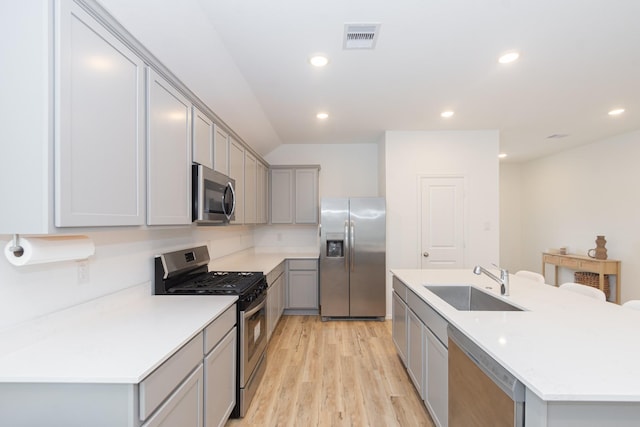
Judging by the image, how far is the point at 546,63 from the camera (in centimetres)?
245

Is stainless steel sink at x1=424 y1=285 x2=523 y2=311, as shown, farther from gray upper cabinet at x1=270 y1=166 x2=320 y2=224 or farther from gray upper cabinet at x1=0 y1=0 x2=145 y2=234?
gray upper cabinet at x1=270 y1=166 x2=320 y2=224

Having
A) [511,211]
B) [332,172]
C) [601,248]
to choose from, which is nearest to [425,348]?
[332,172]

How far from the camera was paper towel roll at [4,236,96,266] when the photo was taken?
1.20 meters

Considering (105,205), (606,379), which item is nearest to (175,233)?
(105,205)

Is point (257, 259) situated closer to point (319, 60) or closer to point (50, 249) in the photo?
point (319, 60)

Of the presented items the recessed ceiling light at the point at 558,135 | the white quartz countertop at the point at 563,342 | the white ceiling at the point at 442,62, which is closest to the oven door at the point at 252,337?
the white quartz countertop at the point at 563,342

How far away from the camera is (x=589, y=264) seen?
4.73m

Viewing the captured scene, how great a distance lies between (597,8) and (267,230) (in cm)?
438

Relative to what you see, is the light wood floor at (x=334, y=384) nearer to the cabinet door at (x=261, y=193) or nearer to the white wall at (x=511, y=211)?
the cabinet door at (x=261, y=193)

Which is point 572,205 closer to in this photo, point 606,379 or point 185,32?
point 606,379

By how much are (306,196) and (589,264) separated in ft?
14.9

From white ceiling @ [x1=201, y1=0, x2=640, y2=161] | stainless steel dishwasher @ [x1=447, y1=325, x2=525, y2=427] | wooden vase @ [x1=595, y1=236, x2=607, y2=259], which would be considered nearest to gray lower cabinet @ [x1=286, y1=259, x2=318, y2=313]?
white ceiling @ [x1=201, y1=0, x2=640, y2=161]

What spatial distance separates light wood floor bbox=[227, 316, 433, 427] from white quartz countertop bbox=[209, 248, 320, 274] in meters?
0.91

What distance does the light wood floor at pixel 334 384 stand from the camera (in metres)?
2.20
